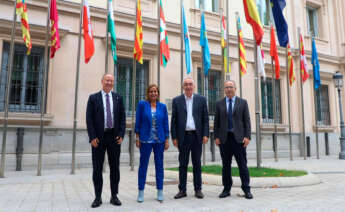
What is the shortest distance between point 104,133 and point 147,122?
2.44ft

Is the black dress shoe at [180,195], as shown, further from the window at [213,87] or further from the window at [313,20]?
the window at [313,20]

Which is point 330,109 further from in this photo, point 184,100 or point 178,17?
point 184,100

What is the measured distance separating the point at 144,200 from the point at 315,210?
2.70 meters

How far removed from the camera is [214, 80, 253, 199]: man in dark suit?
5.10 metres

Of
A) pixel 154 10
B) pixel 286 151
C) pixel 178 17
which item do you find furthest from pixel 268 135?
pixel 154 10

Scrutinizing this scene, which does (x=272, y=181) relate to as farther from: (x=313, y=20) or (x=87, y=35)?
(x=313, y=20)

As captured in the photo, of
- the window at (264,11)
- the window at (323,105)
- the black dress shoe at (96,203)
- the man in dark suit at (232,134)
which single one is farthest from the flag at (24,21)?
the window at (323,105)

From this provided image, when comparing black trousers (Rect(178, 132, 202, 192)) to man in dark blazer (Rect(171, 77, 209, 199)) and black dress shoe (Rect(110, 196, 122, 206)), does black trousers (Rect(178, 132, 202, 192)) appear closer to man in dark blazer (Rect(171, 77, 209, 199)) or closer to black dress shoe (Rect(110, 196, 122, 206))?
man in dark blazer (Rect(171, 77, 209, 199))

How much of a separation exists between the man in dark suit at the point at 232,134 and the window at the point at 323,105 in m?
15.4

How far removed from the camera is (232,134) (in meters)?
5.18

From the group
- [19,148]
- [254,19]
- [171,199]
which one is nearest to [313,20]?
[254,19]

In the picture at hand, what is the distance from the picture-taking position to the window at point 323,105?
60.4 ft

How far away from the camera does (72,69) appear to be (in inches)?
431

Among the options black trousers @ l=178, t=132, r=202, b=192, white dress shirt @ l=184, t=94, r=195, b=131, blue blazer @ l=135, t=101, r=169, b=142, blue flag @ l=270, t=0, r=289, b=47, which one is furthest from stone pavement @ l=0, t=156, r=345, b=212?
blue flag @ l=270, t=0, r=289, b=47
